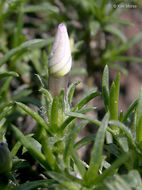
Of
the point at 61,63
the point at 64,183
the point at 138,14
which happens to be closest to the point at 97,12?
the point at 138,14

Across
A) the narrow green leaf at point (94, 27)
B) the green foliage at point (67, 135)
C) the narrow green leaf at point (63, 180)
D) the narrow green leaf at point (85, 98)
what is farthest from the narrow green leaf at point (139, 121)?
the narrow green leaf at point (94, 27)

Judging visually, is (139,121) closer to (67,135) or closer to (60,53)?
(67,135)

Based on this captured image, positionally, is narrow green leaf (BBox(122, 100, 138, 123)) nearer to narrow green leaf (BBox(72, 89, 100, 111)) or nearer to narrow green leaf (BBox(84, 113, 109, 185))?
narrow green leaf (BBox(72, 89, 100, 111))

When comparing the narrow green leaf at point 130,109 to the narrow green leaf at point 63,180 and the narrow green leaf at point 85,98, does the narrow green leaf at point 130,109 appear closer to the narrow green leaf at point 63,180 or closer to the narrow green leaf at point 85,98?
the narrow green leaf at point 85,98

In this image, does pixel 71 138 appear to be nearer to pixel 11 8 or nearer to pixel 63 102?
pixel 63 102

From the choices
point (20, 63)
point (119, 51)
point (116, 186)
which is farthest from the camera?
point (119, 51)

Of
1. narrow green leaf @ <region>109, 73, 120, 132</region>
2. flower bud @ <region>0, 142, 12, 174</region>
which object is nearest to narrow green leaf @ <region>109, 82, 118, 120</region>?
narrow green leaf @ <region>109, 73, 120, 132</region>
